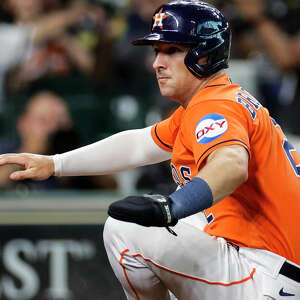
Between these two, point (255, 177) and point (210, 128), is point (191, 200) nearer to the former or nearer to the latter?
point (210, 128)

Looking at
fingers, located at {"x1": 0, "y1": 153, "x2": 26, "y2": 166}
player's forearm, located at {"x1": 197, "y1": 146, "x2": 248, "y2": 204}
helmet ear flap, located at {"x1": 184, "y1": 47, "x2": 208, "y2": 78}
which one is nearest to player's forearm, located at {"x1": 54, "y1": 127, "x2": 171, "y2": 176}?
fingers, located at {"x1": 0, "y1": 153, "x2": 26, "y2": 166}

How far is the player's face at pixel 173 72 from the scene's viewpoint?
118 inches

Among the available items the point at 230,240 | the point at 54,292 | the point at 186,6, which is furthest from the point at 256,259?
the point at 54,292

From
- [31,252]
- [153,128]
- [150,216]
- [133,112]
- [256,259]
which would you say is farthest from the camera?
[133,112]

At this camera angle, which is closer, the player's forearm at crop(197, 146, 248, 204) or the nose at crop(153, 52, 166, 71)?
the player's forearm at crop(197, 146, 248, 204)

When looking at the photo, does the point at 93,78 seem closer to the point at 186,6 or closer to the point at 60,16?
the point at 60,16

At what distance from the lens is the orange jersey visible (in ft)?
9.05

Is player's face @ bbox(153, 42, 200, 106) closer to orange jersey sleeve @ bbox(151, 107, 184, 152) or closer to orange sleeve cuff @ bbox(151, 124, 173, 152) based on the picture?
orange jersey sleeve @ bbox(151, 107, 184, 152)

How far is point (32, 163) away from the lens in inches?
132

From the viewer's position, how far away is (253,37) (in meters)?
6.44

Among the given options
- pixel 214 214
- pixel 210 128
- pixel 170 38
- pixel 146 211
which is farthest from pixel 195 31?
pixel 146 211

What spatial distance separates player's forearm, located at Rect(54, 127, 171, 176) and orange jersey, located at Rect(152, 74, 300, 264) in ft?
1.62

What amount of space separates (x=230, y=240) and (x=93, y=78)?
3.66 meters

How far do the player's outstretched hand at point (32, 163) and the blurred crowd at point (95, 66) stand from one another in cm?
243
